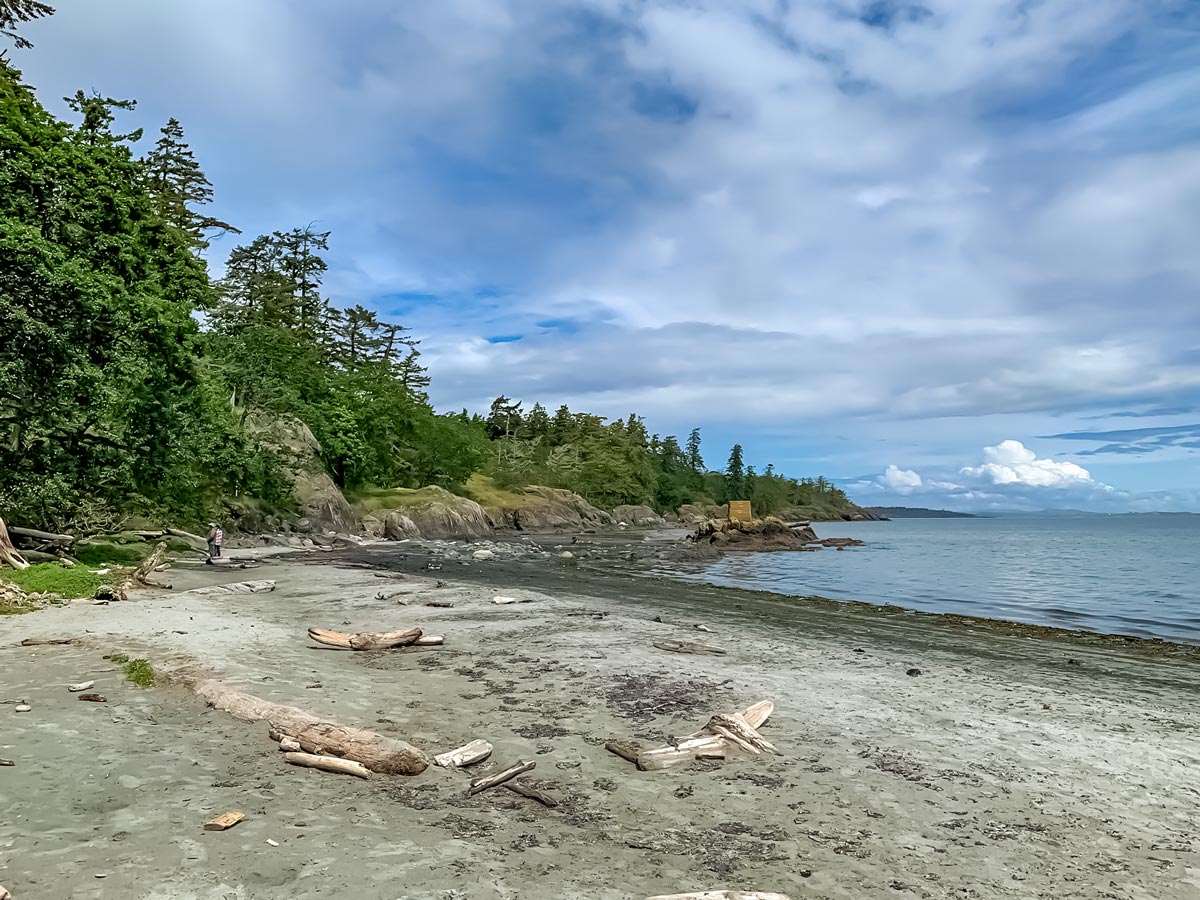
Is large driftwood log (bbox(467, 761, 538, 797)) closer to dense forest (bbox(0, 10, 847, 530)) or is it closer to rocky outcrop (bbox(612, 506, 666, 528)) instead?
dense forest (bbox(0, 10, 847, 530))

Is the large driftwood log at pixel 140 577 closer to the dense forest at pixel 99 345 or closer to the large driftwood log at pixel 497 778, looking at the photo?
the dense forest at pixel 99 345

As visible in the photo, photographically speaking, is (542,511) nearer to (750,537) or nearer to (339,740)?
(750,537)

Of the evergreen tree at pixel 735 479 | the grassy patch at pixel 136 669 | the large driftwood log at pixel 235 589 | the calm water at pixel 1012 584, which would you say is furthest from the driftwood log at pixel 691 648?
the evergreen tree at pixel 735 479

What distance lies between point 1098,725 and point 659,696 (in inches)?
237

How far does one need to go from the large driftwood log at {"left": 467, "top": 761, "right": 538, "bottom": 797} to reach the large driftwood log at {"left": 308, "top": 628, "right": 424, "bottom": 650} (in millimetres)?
7117

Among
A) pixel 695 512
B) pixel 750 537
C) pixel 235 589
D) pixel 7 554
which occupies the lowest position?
pixel 235 589

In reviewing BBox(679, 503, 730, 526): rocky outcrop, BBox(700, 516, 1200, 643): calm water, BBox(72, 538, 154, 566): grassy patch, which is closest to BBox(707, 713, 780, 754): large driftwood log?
BBox(700, 516, 1200, 643): calm water

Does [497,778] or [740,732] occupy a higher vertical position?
[740,732]

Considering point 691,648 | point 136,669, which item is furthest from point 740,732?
point 136,669

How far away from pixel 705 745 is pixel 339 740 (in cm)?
389

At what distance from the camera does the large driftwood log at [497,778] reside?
6500mm

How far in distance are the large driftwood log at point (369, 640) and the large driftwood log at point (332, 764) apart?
6490mm

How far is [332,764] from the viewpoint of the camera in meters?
6.79

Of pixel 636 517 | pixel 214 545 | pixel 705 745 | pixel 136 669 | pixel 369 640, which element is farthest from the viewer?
pixel 636 517
